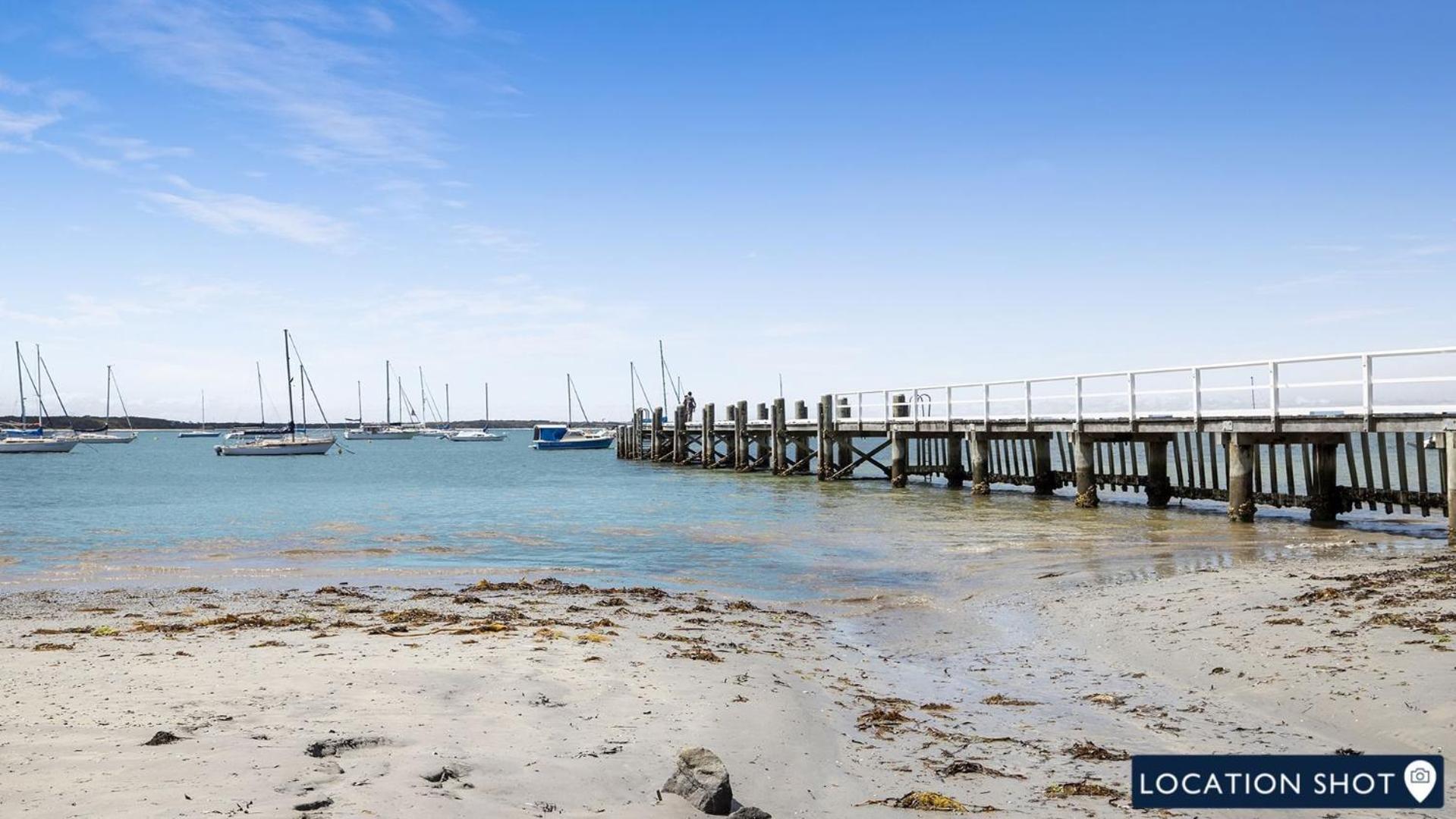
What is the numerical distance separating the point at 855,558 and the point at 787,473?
28.3m

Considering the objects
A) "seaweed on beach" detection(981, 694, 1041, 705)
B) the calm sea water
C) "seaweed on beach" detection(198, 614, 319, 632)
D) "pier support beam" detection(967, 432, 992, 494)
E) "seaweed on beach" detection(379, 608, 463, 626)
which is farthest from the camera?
"pier support beam" detection(967, 432, 992, 494)

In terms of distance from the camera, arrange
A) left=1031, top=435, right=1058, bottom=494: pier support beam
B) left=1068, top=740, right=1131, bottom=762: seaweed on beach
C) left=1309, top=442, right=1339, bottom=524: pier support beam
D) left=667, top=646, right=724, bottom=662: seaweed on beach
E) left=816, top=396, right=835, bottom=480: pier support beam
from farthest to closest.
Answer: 1. left=816, top=396, right=835, bottom=480: pier support beam
2. left=1031, top=435, right=1058, bottom=494: pier support beam
3. left=1309, top=442, right=1339, bottom=524: pier support beam
4. left=667, top=646, right=724, bottom=662: seaweed on beach
5. left=1068, top=740, right=1131, bottom=762: seaweed on beach

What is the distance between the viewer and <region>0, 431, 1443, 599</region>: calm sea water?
58.0 feet

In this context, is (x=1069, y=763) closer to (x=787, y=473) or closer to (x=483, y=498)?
(x=483, y=498)

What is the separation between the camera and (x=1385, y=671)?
8328 mm

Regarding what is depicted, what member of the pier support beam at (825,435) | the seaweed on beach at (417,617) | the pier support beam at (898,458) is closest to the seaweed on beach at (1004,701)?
the seaweed on beach at (417,617)

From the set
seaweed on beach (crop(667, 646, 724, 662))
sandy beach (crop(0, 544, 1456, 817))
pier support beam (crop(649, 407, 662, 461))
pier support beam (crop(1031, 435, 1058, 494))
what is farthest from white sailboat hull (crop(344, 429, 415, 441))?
seaweed on beach (crop(667, 646, 724, 662))

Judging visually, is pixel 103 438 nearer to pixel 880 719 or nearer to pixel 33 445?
pixel 33 445

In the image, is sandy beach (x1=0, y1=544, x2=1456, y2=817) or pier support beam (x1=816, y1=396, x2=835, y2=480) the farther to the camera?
pier support beam (x1=816, y1=396, x2=835, y2=480)

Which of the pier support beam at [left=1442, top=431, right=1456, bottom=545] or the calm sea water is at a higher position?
the pier support beam at [left=1442, top=431, right=1456, bottom=545]

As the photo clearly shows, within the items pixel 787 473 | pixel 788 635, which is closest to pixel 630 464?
pixel 787 473

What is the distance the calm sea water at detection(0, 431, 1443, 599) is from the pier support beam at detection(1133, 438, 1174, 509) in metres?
0.49

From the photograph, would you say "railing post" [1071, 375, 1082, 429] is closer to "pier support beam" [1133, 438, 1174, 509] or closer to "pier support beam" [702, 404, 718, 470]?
"pier support beam" [1133, 438, 1174, 509]

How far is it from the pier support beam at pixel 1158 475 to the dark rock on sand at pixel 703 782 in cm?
2410
